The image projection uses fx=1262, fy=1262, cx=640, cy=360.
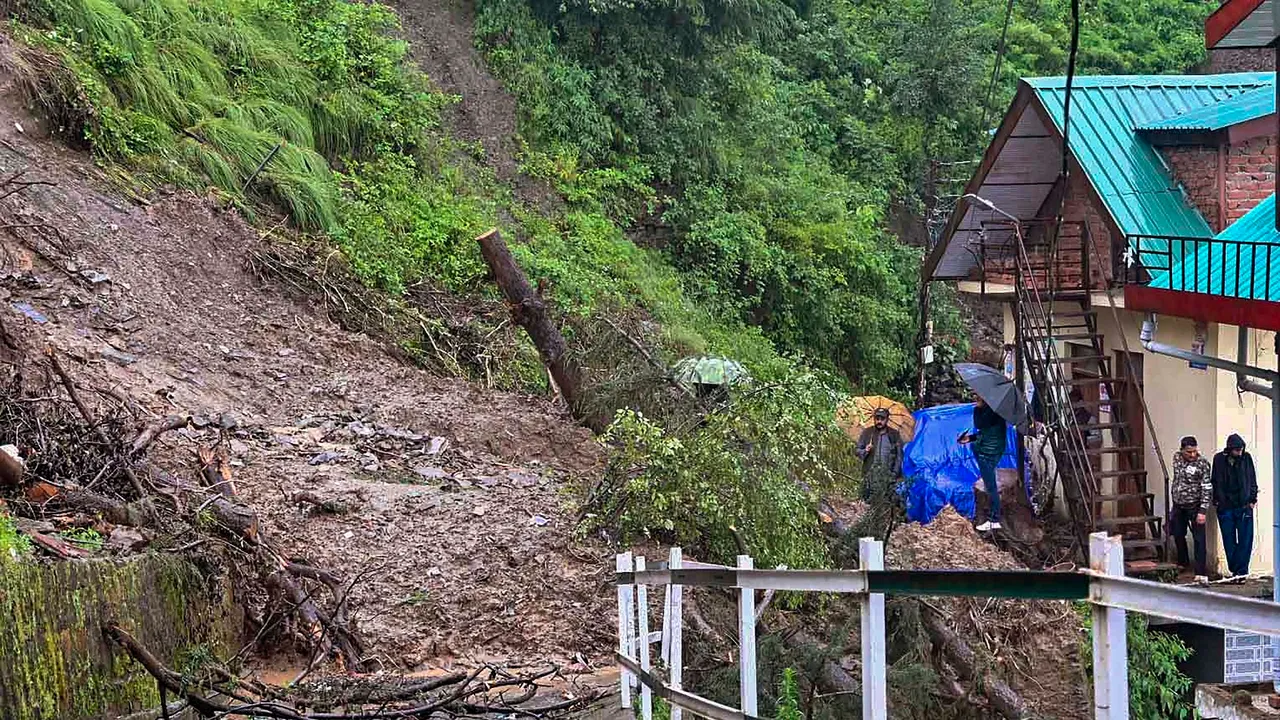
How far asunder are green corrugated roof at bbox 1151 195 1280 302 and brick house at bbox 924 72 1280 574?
1311mm

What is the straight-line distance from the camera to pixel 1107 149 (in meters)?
13.2

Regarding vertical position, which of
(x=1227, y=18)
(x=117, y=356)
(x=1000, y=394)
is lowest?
(x=1000, y=394)

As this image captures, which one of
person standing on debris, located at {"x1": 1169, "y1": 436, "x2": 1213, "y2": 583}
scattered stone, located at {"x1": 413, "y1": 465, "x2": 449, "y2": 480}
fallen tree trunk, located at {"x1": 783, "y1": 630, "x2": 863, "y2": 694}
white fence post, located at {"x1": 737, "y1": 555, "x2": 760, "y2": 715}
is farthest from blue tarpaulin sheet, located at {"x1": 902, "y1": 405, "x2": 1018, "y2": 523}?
white fence post, located at {"x1": 737, "y1": 555, "x2": 760, "y2": 715}

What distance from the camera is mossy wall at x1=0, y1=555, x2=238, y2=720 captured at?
518cm

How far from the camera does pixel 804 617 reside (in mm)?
7941

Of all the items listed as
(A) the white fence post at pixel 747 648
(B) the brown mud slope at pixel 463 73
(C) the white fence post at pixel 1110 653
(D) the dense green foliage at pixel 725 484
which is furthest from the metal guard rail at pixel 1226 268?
(B) the brown mud slope at pixel 463 73

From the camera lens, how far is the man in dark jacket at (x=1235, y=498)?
10.5m

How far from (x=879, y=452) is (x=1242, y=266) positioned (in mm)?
4901

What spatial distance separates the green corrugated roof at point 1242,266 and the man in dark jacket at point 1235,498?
1.79 meters

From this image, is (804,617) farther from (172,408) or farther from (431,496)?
(172,408)

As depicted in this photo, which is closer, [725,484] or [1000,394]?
[725,484]

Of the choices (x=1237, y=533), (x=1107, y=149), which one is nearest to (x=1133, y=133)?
(x=1107, y=149)

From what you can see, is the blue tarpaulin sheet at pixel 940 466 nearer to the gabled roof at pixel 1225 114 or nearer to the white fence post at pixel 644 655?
the gabled roof at pixel 1225 114

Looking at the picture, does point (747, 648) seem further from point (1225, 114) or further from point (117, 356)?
point (1225, 114)
